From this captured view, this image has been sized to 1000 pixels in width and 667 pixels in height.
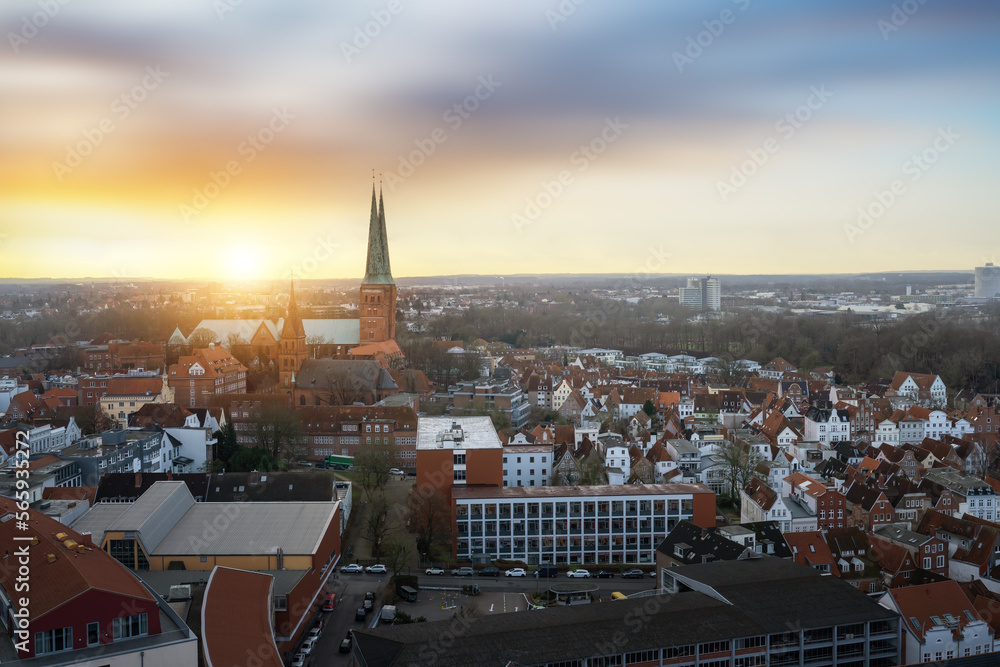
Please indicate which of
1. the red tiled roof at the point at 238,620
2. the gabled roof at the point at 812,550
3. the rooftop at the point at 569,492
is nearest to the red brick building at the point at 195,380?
the rooftop at the point at 569,492

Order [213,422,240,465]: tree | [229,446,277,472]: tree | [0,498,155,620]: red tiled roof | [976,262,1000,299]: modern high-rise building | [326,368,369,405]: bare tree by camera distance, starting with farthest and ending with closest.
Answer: [976,262,1000,299]: modern high-rise building < [326,368,369,405]: bare tree < [213,422,240,465]: tree < [229,446,277,472]: tree < [0,498,155,620]: red tiled roof

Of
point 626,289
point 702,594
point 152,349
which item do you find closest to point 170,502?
point 702,594

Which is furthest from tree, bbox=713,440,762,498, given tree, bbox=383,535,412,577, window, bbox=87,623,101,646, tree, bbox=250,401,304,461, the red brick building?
the red brick building

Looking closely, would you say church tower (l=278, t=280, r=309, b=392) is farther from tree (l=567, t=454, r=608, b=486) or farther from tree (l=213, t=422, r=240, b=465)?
tree (l=567, t=454, r=608, b=486)

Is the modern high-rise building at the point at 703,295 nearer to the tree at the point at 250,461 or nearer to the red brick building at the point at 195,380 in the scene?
the red brick building at the point at 195,380

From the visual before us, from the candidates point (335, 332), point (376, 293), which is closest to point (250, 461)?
point (376, 293)

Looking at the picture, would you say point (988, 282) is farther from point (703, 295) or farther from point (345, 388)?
point (345, 388)
